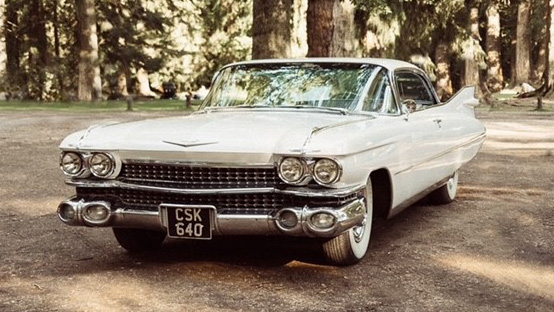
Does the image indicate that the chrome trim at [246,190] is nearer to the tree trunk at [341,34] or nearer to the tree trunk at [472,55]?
the tree trunk at [341,34]

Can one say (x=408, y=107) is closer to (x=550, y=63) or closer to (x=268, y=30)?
(x=268, y=30)

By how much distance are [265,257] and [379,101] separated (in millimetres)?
1532

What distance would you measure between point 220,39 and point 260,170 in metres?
39.0

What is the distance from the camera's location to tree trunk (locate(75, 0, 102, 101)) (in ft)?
109

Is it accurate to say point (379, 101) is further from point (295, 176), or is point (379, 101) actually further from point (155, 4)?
point (155, 4)

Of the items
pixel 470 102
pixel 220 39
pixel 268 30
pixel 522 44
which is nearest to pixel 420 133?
pixel 470 102

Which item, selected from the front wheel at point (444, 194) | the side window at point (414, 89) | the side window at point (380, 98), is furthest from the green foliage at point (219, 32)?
the side window at point (380, 98)

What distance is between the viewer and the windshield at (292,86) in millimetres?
5914

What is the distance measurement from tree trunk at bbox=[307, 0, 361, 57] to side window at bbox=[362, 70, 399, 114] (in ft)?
24.8

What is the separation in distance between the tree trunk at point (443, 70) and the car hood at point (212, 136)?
24467 millimetres

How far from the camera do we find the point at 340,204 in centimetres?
462

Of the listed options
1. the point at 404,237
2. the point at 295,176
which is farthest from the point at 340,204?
the point at 404,237

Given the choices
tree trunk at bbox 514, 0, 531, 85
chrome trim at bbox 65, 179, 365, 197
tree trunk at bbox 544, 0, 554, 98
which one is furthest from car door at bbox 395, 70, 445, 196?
tree trunk at bbox 514, 0, 531, 85

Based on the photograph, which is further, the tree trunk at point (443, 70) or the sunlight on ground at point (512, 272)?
the tree trunk at point (443, 70)
